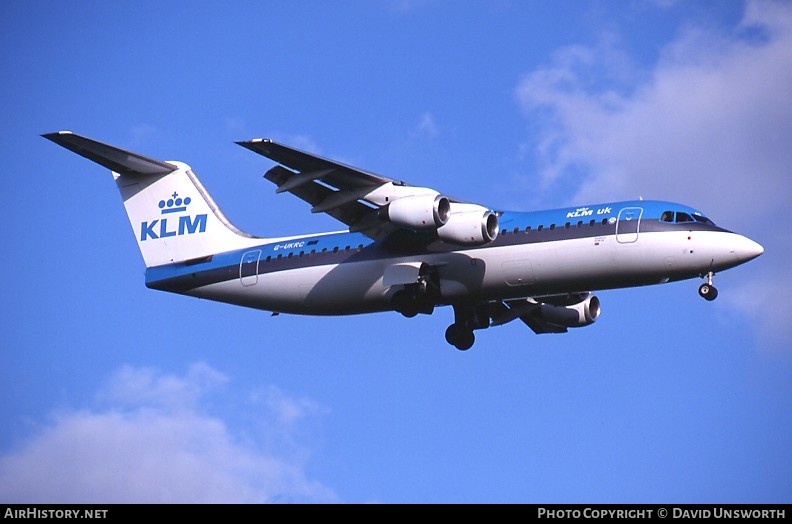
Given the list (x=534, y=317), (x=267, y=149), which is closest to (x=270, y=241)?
(x=267, y=149)

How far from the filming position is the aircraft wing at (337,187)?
2683 centimetres

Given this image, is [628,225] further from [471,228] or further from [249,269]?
[249,269]

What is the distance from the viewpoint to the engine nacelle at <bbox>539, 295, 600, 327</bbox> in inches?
1216

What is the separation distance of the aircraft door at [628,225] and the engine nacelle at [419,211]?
129 inches

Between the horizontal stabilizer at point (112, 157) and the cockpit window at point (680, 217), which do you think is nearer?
the cockpit window at point (680, 217)

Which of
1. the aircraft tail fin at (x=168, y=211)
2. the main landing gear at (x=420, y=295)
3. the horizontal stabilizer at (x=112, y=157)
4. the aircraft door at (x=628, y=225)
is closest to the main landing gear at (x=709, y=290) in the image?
the aircraft door at (x=628, y=225)

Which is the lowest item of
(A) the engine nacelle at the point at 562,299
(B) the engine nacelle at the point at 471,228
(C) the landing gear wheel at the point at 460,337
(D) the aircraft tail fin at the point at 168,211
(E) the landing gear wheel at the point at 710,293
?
(E) the landing gear wheel at the point at 710,293

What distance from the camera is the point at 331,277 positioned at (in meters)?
28.7

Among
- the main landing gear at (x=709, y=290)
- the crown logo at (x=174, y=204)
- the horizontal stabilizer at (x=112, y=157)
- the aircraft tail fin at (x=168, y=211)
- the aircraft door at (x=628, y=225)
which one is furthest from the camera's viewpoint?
the crown logo at (x=174, y=204)

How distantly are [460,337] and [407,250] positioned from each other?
9.51 ft

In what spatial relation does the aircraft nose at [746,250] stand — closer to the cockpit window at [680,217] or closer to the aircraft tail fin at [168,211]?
A: the cockpit window at [680,217]

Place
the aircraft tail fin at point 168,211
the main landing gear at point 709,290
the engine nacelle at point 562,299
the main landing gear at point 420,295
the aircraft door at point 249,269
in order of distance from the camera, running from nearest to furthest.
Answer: the main landing gear at point 709,290, the main landing gear at point 420,295, the aircraft door at point 249,269, the engine nacelle at point 562,299, the aircraft tail fin at point 168,211

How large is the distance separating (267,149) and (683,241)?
7.95m
